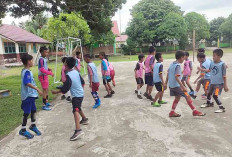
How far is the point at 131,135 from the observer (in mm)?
3633

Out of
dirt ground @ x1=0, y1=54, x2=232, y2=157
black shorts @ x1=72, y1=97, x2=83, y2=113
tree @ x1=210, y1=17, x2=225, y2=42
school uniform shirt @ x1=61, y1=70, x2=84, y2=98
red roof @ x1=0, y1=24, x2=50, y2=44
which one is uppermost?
tree @ x1=210, y1=17, x2=225, y2=42

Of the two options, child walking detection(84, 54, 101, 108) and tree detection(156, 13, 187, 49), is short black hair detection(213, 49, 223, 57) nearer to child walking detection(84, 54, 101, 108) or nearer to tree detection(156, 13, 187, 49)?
child walking detection(84, 54, 101, 108)

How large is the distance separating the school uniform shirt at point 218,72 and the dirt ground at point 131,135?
0.76 metres

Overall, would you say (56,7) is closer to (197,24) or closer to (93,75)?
(93,75)

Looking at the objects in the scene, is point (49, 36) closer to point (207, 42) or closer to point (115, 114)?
point (115, 114)

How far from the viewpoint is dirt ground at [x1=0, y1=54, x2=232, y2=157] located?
3.09 meters

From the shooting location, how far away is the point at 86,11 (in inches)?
327

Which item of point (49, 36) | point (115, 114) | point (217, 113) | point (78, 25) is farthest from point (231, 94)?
point (49, 36)

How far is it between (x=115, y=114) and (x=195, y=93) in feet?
9.75

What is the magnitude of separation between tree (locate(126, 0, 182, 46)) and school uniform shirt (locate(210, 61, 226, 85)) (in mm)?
29372

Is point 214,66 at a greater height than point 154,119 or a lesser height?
greater

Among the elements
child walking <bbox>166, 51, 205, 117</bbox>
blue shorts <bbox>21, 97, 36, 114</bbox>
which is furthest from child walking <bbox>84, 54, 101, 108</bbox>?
child walking <bbox>166, 51, 205, 117</bbox>

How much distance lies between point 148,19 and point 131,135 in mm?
34555

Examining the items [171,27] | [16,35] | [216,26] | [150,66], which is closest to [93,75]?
[150,66]
